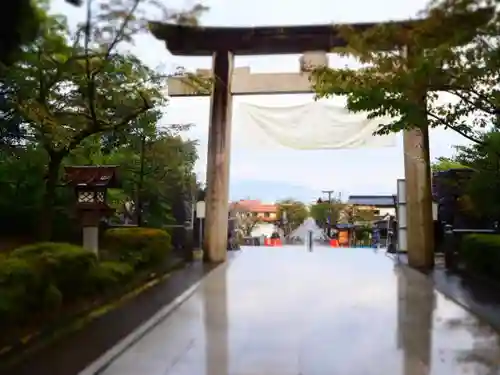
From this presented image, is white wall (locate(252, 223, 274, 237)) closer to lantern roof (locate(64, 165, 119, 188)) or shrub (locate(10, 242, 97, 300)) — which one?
lantern roof (locate(64, 165, 119, 188))

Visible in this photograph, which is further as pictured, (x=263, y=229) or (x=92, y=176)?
(x=263, y=229)

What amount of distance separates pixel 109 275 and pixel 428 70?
575 centimetres

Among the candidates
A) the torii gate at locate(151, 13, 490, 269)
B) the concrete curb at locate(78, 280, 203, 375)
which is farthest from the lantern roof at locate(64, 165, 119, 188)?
the torii gate at locate(151, 13, 490, 269)

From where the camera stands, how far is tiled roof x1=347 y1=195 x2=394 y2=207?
145ft

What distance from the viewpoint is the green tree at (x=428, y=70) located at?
8.49m

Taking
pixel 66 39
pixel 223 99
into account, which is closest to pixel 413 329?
pixel 66 39

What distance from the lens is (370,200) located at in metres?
46.2

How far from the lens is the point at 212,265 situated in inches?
687

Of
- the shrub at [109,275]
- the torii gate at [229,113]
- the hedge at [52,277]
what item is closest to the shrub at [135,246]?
the hedge at [52,277]

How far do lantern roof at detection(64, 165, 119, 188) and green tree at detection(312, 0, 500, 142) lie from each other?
4284mm

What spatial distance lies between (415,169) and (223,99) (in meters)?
5.66

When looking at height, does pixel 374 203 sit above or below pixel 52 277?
above

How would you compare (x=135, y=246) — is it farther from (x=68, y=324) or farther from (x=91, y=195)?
(x=68, y=324)

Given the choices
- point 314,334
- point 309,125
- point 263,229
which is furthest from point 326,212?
point 314,334
